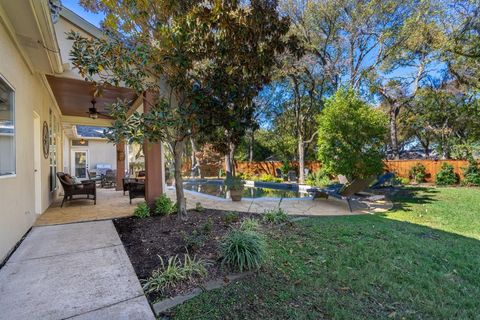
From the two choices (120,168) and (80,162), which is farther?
(80,162)

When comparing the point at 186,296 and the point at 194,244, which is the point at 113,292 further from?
the point at 194,244

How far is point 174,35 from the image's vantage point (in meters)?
3.93

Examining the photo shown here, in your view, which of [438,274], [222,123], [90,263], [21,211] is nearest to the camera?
[438,274]

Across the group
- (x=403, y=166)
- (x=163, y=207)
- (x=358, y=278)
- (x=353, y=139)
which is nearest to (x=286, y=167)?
(x=403, y=166)

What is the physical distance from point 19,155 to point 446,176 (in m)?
16.4

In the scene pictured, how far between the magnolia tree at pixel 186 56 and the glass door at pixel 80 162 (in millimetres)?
15265

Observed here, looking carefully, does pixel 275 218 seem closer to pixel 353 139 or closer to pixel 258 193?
pixel 353 139

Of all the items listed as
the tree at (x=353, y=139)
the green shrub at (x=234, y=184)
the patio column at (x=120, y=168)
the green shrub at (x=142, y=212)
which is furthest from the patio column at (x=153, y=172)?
the tree at (x=353, y=139)

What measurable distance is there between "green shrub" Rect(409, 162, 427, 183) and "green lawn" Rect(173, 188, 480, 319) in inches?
387

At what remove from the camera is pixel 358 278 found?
2.94m

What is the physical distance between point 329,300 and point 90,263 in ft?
9.71

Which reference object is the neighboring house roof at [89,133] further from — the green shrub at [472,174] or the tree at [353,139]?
the green shrub at [472,174]

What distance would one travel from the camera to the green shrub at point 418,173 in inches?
534

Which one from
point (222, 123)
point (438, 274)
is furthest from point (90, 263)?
point (438, 274)
